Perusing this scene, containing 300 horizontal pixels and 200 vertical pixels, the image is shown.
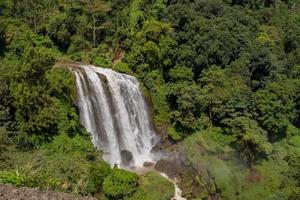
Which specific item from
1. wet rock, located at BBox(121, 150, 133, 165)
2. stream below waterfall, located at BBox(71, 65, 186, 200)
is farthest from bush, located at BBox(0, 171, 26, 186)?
wet rock, located at BBox(121, 150, 133, 165)

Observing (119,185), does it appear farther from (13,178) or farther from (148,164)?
(13,178)

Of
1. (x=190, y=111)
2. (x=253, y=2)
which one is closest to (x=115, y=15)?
(x=190, y=111)

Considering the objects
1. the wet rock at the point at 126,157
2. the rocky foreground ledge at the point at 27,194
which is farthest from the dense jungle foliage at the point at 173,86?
the rocky foreground ledge at the point at 27,194

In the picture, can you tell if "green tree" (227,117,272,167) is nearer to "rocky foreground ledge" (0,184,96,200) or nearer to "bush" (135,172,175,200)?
"bush" (135,172,175,200)

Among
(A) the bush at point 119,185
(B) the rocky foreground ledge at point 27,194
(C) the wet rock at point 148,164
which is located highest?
(B) the rocky foreground ledge at point 27,194

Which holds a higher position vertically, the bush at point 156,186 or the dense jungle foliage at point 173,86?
the dense jungle foliage at point 173,86

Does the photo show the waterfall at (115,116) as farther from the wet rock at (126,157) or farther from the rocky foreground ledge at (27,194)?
the rocky foreground ledge at (27,194)

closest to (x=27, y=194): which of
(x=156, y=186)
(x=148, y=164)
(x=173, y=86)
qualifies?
(x=156, y=186)
